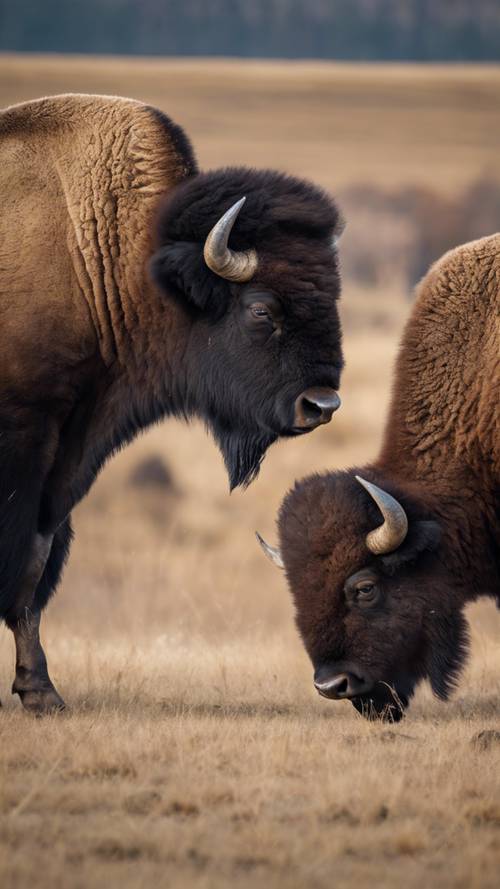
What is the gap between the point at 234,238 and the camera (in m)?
6.80

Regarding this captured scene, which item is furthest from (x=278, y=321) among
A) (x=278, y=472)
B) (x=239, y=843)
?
(x=278, y=472)

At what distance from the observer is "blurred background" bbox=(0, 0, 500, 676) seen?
17047 millimetres

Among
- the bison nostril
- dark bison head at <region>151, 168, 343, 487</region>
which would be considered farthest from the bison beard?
the bison nostril

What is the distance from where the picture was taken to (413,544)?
7.04 meters

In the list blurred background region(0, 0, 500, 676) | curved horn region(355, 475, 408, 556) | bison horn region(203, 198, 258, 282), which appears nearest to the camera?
bison horn region(203, 198, 258, 282)

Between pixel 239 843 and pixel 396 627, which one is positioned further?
pixel 396 627

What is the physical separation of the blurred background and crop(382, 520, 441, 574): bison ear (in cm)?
211

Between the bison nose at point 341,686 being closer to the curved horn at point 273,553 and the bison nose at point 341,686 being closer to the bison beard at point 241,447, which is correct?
the curved horn at point 273,553

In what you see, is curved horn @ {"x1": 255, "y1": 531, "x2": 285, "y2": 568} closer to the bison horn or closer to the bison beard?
the bison beard

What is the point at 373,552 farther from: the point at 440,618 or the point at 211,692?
the point at 211,692

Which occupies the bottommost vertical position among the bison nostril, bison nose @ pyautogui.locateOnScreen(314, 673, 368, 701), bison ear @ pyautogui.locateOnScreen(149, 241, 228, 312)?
bison nose @ pyautogui.locateOnScreen(314, 673, 368, 701)

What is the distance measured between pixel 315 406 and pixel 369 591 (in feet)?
3.25

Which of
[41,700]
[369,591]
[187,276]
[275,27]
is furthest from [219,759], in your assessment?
[275,27]

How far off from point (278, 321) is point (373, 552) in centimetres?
125
